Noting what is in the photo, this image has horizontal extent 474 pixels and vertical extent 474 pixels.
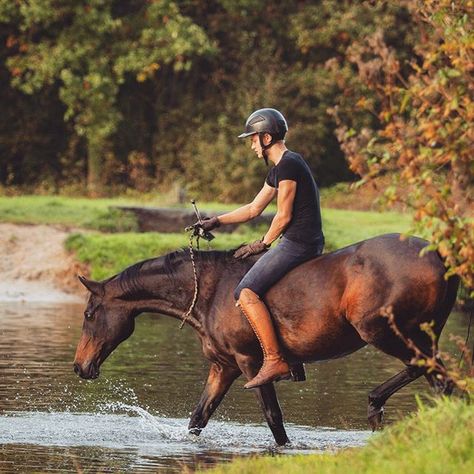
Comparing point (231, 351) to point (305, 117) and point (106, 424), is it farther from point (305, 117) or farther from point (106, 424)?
point (305, 117)

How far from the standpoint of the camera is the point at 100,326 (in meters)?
11.9

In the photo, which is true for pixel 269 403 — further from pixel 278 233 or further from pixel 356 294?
pixel 278 233

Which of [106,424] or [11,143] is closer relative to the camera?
[106,424]

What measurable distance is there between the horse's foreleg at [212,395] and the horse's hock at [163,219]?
48.3ft

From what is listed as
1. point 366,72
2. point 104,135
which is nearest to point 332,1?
point 104,135

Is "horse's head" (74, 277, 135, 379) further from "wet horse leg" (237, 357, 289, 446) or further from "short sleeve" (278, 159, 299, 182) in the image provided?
"short sleeve" (278, 159, 299, 182)

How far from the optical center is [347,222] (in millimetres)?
28625

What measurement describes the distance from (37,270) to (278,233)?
41.7 feet

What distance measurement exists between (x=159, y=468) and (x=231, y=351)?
1.83 metres

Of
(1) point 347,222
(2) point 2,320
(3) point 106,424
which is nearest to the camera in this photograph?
(3) point 106,424

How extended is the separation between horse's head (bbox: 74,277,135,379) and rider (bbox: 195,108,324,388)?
3.94 ft

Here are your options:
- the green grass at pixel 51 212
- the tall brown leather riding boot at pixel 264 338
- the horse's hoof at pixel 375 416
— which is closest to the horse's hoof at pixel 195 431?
the tall brown leather riding boot at pixel 264 338

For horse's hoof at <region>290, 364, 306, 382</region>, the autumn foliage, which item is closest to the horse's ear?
horse's hoof at <region>290, 364, 306, 382</region>

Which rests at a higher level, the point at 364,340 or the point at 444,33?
the point at 444,33
